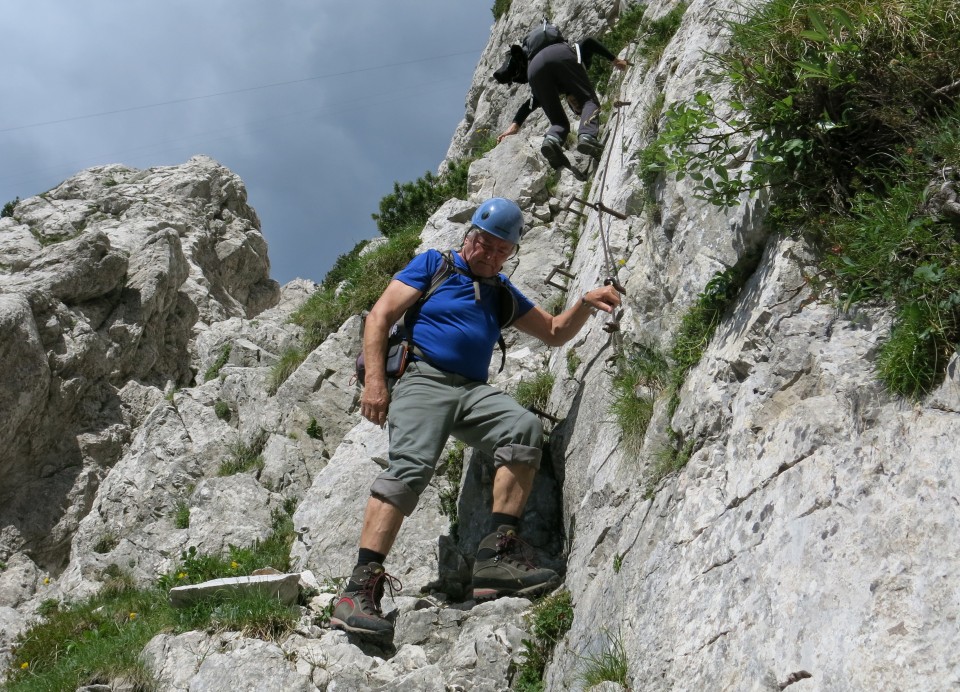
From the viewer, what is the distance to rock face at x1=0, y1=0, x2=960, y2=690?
371 centimetres

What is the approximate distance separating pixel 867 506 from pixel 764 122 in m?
2.62

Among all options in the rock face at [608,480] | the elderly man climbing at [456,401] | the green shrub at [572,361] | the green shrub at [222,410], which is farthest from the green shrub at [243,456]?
the green shrub at [572,361]

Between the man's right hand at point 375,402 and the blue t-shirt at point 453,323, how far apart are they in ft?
1.61

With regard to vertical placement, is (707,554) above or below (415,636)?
above

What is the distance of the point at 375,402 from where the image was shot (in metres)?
6.81

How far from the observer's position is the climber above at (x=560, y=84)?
11.2 m

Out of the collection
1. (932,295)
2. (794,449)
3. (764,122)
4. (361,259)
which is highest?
(361,259)

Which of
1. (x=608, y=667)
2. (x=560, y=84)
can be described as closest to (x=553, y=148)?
(x=560, y=84)

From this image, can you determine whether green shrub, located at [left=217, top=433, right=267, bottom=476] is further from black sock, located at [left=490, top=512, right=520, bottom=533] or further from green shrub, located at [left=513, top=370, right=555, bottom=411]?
black sock, located at [left=490, top=512, right=520, bottom=533]

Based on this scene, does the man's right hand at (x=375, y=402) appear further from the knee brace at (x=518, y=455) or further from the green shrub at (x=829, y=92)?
the green shrub at (x=829, y=92)

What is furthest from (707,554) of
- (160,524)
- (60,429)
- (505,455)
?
(60,429)

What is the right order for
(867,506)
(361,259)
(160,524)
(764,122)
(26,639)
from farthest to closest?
(361,259) → (160,524) → (26,639) → (764,122) → (867,506)

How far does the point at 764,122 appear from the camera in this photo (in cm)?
536

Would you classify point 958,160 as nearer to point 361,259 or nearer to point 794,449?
A: point 794,449
